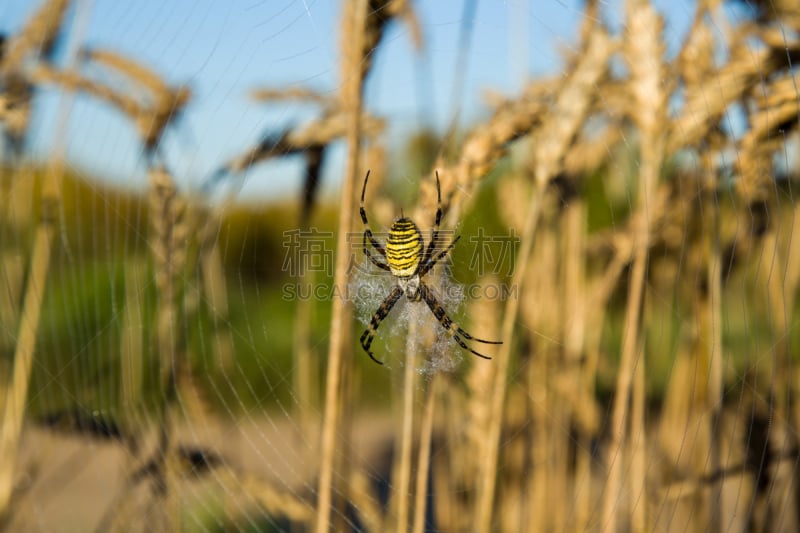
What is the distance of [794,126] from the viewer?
43.2 inches

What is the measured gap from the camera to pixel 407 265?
4.35 feet

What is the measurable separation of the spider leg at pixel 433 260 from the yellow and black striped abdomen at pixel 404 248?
14mm

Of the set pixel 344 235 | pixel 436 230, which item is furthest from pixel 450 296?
pixel 344 235

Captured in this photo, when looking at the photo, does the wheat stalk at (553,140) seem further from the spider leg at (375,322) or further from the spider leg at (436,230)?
the spider leg at (375,322)

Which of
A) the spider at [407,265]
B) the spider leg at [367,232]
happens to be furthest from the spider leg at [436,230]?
the spider leg at [367,232]

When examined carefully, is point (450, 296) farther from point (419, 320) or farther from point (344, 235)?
point (344, 235)

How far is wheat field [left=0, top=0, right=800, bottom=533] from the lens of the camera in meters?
1.09

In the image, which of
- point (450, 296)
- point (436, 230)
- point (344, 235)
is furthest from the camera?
point (450, 296)

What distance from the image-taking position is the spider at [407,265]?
1203 mm

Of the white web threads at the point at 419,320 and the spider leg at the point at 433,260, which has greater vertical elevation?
the spider leg at the point at 433,260

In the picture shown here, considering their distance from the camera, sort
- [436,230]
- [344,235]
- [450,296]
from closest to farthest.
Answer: [344,235] → [436,230] → [450,296]

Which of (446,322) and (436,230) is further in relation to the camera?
(446,322)

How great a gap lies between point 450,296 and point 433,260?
7 cm

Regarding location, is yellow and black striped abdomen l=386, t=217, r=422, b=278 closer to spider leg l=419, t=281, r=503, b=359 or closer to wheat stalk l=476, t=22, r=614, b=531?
spider leg l=419, t=281, r=503, b=359
